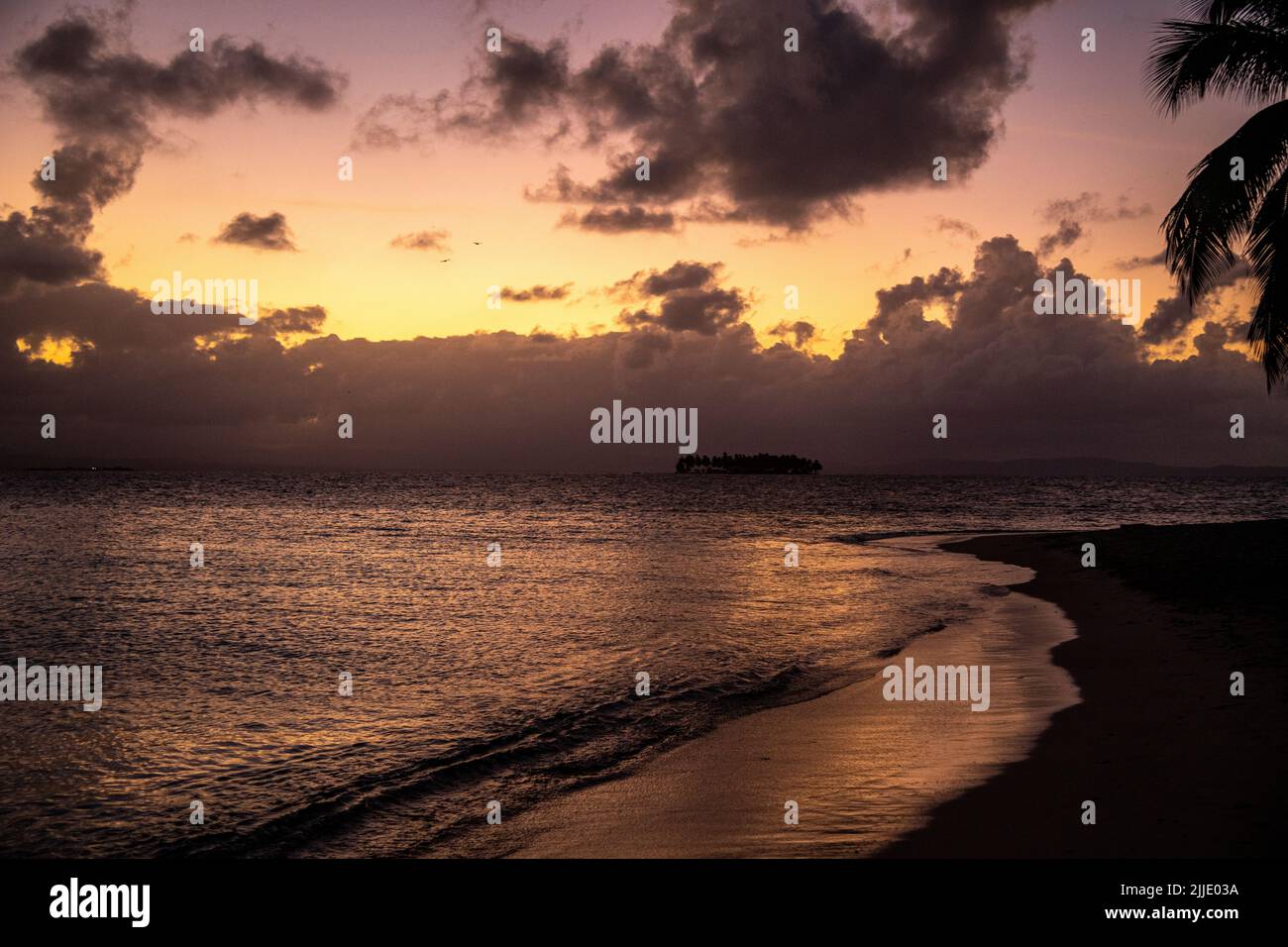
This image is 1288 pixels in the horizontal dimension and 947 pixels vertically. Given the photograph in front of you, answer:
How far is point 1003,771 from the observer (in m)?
8.91

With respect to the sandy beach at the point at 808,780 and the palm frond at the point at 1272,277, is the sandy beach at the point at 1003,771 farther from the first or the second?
the palm frond at the point at 1272,277

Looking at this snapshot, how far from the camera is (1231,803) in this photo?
24.0ft

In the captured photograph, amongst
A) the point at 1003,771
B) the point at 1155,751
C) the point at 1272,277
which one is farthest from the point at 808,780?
the point at 1272,277

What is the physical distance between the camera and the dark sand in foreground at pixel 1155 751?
689cm

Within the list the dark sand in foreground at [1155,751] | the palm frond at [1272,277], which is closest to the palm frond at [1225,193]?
the palm frond at [1272,277]

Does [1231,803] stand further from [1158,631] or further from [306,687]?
[306,687]

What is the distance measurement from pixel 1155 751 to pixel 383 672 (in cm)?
1234

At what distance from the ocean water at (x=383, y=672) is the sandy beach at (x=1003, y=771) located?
1.12 m

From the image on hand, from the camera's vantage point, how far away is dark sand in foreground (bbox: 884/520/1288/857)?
689 cm

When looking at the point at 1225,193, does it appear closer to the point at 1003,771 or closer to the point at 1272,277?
the point at 1272,277

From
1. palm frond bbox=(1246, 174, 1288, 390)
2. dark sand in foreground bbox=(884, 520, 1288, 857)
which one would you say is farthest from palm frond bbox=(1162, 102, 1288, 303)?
dark sand in foreground bbox=(884, 520, 1288, 857)
